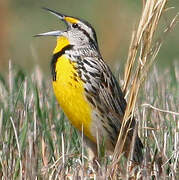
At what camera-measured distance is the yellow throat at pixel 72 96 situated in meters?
5.66

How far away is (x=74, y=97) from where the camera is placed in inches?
223

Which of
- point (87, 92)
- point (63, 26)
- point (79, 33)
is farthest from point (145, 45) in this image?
point (63, 26)

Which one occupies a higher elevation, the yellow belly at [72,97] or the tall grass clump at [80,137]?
the yellow belly at [72,97]

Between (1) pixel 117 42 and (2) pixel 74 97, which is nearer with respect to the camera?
(2) pixel 74 97

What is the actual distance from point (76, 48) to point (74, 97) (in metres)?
0.45

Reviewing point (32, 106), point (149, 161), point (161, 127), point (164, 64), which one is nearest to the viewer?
point (149, 161)

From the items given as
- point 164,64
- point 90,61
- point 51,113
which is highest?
point 90,61

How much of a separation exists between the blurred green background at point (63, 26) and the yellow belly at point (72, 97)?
18.1ft

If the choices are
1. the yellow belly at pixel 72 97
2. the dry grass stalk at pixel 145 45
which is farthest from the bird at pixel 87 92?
the dry grass stalk at pixel 145 45

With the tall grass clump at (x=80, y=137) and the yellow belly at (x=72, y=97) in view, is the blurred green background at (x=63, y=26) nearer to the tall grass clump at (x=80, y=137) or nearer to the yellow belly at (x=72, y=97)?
the tall grass clump at (x=80, y=137)

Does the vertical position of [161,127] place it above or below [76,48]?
below

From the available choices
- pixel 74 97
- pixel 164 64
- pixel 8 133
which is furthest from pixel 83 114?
pixel 164 64

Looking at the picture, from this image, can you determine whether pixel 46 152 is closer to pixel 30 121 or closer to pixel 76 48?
pixel 30 121

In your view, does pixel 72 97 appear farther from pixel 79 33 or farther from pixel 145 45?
pixel 145 45
